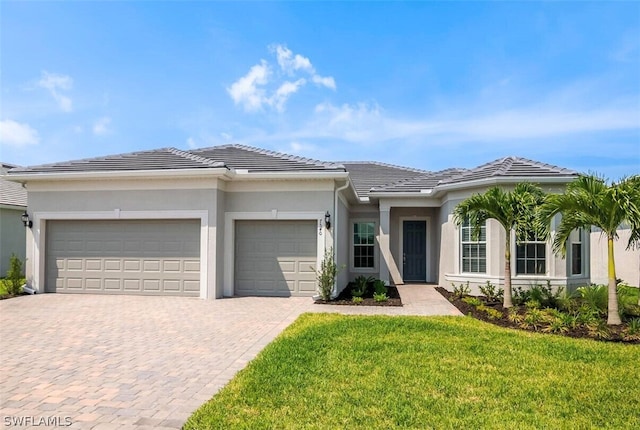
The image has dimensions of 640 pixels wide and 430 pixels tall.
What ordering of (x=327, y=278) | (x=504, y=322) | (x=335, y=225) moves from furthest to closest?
1. (x=335, y=225)
2. (x=327, y=278)
3. (x=504, y=322)

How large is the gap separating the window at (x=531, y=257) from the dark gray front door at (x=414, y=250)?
4938mm

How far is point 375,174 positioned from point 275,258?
9654 mm

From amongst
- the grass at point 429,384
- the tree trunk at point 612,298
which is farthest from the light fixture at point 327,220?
the tree trunk at point 612,298

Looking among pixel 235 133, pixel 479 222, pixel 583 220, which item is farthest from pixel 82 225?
pixel 583 220

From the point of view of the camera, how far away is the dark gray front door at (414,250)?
16625mm

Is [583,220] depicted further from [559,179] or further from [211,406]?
[211,406]

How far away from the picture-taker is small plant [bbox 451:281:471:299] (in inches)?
473

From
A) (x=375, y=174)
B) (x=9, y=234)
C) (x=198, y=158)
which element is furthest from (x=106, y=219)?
(x=375, y=174)

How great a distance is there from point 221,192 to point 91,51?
4.94 metres

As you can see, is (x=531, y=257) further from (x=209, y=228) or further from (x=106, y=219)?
(x=106, y=219)

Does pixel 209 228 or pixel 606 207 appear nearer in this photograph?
pixel 606 207

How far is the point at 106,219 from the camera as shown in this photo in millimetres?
12258

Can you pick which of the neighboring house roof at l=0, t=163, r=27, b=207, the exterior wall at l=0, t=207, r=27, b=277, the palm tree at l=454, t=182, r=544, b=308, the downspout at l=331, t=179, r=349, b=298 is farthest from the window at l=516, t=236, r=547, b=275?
the neighboring house roof at l=0, t=163, r=27, b=207

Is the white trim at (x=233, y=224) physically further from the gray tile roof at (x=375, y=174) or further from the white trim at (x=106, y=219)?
the gray tile roof at (x=375, y=174)
